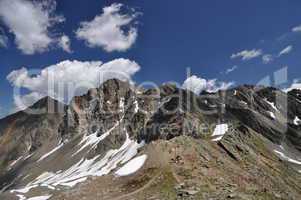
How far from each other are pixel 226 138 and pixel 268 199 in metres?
44.0

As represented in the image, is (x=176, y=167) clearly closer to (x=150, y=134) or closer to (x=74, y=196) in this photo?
(x=74, y=196)

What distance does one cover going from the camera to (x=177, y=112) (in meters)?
180

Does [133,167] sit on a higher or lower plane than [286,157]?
higher

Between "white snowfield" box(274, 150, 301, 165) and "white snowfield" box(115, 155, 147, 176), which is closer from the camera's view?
"white snowfield" box(115, 155, 147, 176)

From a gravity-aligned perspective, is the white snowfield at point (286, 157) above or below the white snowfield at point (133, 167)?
below

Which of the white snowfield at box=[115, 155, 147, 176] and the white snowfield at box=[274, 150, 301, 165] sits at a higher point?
the white snowfield at box=[115, 155, 147, 176]

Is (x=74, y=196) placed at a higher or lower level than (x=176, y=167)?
lower

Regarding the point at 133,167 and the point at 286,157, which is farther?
the point at 286,157

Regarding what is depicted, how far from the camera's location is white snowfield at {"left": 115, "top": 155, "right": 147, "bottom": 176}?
6390cm

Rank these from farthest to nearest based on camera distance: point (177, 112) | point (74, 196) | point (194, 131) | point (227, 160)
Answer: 1. point (177, 112)
2. point (194, 131)
3. point (227, 160)
4. point (74, 196)

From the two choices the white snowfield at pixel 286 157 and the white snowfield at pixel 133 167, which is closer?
the white snowfield at pixel 133 167

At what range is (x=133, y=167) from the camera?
2589 inches

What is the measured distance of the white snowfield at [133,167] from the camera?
63.9 metres

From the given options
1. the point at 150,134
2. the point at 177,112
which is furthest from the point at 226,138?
the point at 150,134
